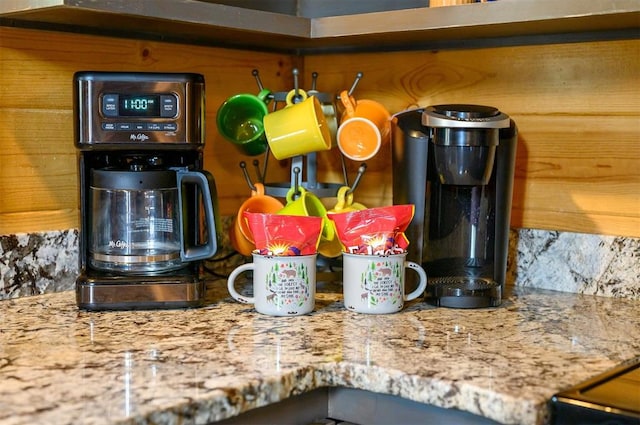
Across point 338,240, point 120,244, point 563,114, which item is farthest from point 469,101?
point 120,244

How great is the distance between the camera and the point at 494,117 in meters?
1.46

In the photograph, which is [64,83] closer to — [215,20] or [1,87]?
[1,87]

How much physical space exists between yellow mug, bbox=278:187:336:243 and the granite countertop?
0.39ft

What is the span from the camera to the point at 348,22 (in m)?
1.65

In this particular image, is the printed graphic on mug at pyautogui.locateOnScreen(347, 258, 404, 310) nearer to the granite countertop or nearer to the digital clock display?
the granite countertop

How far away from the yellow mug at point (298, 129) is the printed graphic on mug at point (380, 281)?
265 mm

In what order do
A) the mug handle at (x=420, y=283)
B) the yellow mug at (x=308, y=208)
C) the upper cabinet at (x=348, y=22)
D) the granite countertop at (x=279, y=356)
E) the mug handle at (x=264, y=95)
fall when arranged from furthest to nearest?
the mug handle at (x=264, y=95) → the yellow mug at (x=308, y=208) → the mug handle at (x=420, y=283) → the upper cabinet at (x=348, y=22) → the granite countertop at (x=279, y=356)

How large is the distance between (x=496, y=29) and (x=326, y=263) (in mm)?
509

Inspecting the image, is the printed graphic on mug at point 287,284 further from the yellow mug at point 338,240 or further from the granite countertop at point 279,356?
the yellow mug at point 338,240

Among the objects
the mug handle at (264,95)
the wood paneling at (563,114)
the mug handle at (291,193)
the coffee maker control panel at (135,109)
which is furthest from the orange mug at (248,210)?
the wood paneling at (563,114)

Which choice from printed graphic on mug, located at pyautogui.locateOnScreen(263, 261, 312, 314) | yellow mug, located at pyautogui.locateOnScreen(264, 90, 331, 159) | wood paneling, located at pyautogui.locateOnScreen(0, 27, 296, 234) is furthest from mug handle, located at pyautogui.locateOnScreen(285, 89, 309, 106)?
printed graphic on mug, located at pyautogui.locateOnScreen(263, 261, 312, 314)

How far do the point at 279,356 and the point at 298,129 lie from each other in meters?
0.52

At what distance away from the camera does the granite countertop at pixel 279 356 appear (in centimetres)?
101

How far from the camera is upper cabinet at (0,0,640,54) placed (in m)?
1.37
